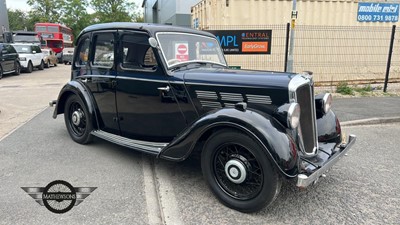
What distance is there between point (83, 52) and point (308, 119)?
11.7 ft

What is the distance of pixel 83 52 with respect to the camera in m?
5.08

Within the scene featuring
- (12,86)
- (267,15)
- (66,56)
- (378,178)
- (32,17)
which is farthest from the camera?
(32,17)

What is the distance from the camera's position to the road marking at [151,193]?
3.04 metres

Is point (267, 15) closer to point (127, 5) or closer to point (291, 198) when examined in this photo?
point (291, 198)

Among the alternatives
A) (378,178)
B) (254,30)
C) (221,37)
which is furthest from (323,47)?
(378,178)

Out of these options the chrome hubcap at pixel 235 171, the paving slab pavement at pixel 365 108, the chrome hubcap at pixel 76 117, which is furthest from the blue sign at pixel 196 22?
the chrome hubcap at pixel 235 171

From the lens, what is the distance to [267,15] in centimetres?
958

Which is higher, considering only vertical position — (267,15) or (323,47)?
(267,15)

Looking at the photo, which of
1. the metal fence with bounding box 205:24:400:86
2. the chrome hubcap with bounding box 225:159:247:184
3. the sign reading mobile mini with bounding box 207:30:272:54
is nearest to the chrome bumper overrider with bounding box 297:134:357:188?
the chrome hubcap with bounding box 225:159:247:184

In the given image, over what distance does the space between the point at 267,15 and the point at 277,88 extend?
700 cm

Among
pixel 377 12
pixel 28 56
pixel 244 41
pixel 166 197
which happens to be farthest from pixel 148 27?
pixel 28 56

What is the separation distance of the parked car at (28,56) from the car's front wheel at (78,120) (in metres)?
14.6

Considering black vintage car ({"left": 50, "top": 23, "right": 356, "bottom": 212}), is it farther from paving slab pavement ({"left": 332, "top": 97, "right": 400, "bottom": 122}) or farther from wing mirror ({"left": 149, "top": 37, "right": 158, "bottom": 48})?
paving slab pavement ({"left": 332, "top": 97, "right": 400, "bottom": 122})

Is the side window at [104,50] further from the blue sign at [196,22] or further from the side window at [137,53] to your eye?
the blue sign at [196,22]
